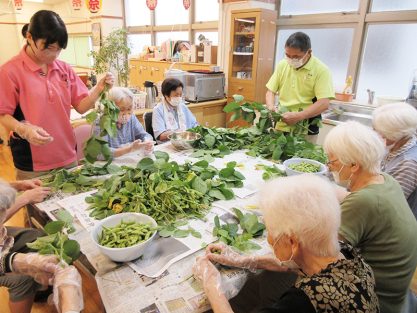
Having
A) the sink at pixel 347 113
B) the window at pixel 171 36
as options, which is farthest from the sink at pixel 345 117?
the window at pixel 171 36

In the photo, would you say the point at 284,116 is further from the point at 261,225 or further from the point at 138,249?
the point at 138,249

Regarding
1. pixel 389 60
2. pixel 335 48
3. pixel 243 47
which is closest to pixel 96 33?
pixel 243 47

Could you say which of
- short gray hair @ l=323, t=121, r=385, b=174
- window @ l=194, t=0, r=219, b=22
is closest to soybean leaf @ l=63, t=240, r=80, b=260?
short gray hair @ l=323, t=121, r=385, b=174

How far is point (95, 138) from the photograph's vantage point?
65.4 inches

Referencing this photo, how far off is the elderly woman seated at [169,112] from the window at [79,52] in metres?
6.25

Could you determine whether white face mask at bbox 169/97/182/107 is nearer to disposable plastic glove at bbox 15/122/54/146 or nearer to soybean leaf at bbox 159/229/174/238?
disposable plastic glove at bbox 15/122/54/146

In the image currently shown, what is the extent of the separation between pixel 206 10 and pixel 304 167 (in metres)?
4.55

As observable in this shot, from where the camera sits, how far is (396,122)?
60.3 inches

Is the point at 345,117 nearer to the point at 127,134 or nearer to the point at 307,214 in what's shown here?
the point at 127,134

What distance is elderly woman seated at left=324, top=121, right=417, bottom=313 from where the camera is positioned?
1.10 metres

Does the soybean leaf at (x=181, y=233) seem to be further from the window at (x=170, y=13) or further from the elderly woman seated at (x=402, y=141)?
the window at (x=170, y=13)

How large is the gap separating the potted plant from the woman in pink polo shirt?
8.56ft

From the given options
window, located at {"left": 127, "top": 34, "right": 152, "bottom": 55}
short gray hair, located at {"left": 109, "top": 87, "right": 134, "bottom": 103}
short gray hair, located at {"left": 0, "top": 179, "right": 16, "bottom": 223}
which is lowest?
short gray hair, located at {"left": 0, "top": 179, "right": 16, "bottom": 223}

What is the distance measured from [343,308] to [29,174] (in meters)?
1.78
